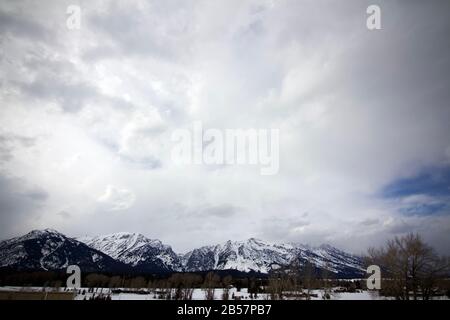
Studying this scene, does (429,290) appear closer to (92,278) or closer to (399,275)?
(399,275)

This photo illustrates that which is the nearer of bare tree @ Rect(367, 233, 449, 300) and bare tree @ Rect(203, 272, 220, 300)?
bare tree @ Rect(367, 233, 449, 300)

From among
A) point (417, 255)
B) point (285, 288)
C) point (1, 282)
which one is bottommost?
point (1, 282)

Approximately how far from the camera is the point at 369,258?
6519cm

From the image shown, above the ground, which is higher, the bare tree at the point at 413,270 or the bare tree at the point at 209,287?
the bare tree at the point at 413,270

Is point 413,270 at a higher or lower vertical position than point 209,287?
higher

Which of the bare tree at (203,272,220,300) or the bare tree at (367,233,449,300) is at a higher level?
the bare tree at (367,233,449,300)

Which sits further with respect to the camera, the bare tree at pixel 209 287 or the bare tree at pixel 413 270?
the bare tree at pixel 209 287

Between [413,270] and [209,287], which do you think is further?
[209,287]
